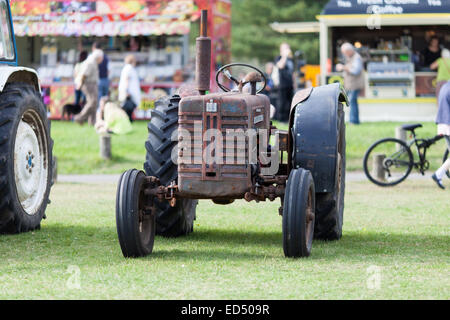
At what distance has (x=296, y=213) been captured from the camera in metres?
7.93

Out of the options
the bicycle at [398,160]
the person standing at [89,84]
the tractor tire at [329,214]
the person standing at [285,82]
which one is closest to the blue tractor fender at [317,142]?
the tractor tire at [329,214]

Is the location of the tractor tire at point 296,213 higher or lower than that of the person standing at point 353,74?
lower

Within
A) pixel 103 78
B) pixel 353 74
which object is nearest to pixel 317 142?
pixel 353 74

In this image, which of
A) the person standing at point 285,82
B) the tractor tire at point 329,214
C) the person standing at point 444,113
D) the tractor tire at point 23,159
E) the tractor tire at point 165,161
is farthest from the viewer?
the person standing at point 285,82

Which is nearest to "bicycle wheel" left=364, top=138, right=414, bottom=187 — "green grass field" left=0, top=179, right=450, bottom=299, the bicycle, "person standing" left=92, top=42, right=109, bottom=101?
the bicycle

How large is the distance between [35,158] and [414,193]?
6.08 metres

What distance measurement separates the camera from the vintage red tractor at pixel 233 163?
812cm

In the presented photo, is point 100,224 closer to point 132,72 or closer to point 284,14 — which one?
point 132,72

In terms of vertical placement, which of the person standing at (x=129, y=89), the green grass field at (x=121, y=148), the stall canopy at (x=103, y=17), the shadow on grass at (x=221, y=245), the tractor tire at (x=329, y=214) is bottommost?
the green grass field at (x=121, y=148)

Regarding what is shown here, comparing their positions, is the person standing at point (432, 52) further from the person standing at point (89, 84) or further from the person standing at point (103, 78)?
the person standing at point (89, 84)

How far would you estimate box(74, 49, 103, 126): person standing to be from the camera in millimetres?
23609

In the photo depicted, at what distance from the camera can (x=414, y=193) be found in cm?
1433

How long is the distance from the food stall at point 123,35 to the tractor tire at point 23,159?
14.8 metres
